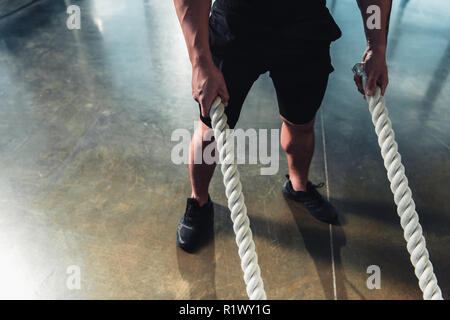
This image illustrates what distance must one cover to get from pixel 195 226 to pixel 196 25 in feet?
2.33

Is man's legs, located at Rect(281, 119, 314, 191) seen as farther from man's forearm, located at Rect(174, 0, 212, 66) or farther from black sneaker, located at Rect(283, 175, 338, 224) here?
man's forearm, located at Rect(174, 0, 212, 66)

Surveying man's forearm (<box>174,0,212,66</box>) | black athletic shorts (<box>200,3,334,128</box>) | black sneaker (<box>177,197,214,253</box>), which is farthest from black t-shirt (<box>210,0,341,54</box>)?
black sneaker (<box>177,197,214,253</box>)

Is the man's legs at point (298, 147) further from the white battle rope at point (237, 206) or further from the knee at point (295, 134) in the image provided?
the white battle rope at point (237, 206)

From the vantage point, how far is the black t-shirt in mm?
859

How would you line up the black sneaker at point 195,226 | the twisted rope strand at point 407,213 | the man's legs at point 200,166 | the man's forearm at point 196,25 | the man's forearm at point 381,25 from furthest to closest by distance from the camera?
the black sneaker at point 195,226, the man's legs at point 200,166, the man's forearm at point 381,25, the man's forearm at point 196,25, the twisted rope strand at point 407,213

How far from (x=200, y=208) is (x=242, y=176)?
0.34m

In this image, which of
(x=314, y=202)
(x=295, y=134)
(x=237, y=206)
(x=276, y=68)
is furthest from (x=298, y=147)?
(x=237, y=206)

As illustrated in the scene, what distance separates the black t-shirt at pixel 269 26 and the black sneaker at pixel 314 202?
0.62 m

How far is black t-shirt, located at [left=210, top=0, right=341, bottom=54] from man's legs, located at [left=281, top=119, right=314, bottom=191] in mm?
328

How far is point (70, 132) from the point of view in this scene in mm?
1707

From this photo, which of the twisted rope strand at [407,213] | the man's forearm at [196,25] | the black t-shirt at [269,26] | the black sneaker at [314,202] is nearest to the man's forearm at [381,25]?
the black t-shirt at [269,26]

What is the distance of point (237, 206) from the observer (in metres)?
0.70

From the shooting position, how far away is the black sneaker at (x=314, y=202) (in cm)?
128
